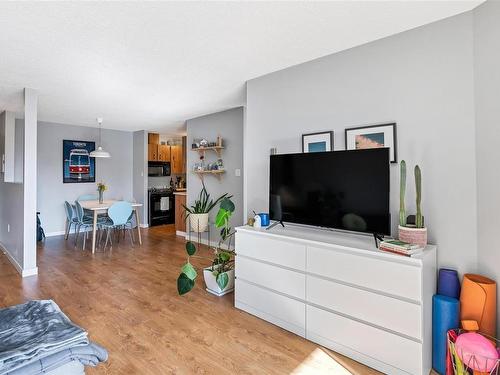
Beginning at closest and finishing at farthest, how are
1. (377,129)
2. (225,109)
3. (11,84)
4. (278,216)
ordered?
(377,129)
(278,216)
(11,84)
(225,109)

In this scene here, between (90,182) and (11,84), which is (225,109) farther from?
(90,182)

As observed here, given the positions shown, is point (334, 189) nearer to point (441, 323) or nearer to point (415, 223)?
point (415, 223)

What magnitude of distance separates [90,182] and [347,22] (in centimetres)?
633

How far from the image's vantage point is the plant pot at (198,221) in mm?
4707

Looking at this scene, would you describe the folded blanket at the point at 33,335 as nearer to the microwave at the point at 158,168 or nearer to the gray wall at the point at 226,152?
the gray wall at the point at 226,152

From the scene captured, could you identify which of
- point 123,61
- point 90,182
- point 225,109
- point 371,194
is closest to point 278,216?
point 371,194

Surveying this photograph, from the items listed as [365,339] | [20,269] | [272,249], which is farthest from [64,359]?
[20,269]

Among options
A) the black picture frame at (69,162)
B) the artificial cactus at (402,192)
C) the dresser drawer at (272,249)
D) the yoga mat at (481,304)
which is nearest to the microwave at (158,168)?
the black picture frame at (69,162)

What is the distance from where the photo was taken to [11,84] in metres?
3.45

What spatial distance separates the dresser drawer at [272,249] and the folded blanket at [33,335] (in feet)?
5.12

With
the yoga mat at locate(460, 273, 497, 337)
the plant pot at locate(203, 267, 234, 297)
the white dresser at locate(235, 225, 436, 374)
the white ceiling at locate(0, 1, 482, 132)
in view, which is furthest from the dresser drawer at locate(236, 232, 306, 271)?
the white ceiling at locate(0, 1, 482, 132)

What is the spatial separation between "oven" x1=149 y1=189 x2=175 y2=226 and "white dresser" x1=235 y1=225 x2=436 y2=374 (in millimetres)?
4907

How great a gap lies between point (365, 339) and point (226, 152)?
3.56 metres

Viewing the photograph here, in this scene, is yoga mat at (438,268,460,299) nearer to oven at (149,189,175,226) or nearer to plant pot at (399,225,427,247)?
plant pot at (399,225,427,247)
